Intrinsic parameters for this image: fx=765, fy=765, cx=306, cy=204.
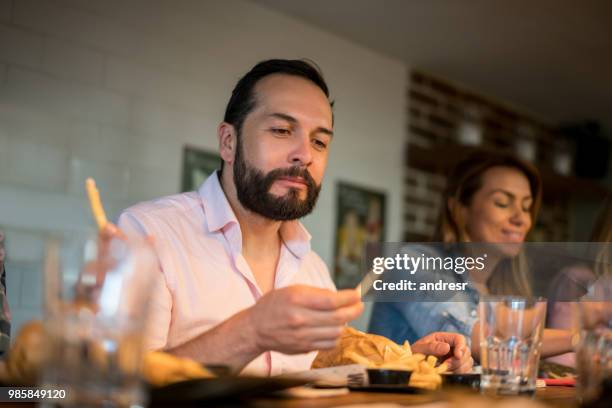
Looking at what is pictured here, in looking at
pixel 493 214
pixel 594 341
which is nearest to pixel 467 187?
pixel 493 214

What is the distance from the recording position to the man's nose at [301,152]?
1.68 metres

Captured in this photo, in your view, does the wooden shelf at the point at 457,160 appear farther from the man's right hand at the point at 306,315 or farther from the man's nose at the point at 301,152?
the man's right hand at the point at 306,315

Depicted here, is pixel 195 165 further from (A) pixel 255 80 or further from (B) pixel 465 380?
(B) pixel 465 380

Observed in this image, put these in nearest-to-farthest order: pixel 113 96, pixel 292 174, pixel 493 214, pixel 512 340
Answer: pixel 512 340, pixel 292 174, pixel 493 214, pixel 113 96

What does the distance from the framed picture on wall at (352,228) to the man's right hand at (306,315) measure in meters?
2.61

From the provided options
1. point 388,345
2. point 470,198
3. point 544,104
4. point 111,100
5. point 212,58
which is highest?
point 544,104

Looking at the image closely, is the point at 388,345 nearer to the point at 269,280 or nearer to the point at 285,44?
the point at 269,280

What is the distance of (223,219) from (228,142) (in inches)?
10.4

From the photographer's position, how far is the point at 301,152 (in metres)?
1.68

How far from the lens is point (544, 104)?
4.79 m

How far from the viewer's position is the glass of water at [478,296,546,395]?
991 millimetres

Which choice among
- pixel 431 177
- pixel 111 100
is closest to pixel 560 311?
pixel 111 100

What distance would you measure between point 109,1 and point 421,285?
75.8 inches

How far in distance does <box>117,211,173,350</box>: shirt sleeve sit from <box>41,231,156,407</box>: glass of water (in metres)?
0.67
